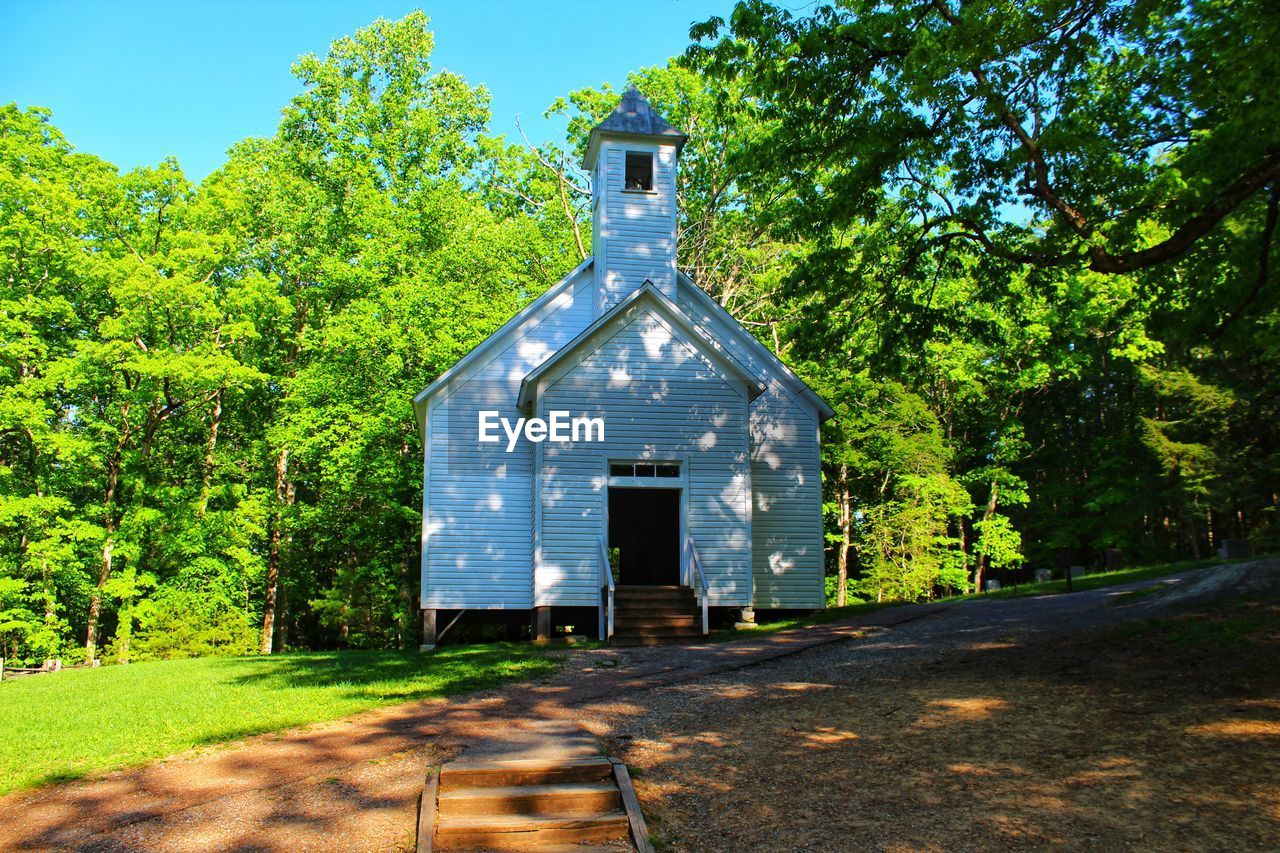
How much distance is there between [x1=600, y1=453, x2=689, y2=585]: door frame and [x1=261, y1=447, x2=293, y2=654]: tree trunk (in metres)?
15.7

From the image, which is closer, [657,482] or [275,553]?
[657,482]

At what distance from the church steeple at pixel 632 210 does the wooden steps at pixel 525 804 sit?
44.6 feet

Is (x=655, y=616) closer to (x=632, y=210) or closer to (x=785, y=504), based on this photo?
(x=785, y=504)

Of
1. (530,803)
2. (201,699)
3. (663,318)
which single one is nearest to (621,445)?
(663,318)

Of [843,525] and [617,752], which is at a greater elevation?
[843,525]

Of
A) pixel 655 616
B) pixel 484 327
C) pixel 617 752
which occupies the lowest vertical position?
pixel 617 752

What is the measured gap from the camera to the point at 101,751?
8828 mm

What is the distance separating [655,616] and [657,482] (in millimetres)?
2698

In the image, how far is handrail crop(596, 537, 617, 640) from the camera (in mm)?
16438

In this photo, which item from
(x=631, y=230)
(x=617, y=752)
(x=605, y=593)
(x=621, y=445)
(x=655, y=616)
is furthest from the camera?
(x=631, y=230)

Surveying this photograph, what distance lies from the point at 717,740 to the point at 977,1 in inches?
289

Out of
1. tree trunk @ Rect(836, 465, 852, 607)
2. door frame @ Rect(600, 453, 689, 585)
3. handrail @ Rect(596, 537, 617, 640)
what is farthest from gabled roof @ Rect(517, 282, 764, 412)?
tree trunk @ Rect(836, 465, 852, 607)

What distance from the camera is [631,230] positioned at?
20.2m

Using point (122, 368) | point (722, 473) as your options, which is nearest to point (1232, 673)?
point (722, 473)
